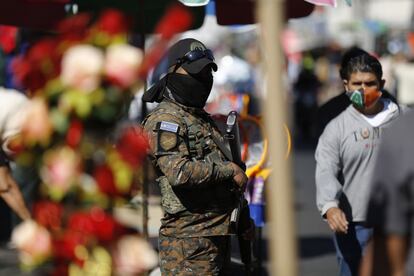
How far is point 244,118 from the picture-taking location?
8305 millimetres

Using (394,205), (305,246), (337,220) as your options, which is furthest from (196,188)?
(305,246)

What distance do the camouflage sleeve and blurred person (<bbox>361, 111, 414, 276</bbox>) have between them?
A: 62.4 inches

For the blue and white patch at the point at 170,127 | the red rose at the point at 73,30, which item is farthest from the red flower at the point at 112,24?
the blue and white patch at the point at 170,127

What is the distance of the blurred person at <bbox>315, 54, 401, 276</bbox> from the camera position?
6270mm

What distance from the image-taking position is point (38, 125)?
3451 mm

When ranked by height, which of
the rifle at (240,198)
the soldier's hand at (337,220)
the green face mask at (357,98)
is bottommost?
the soldier's hand at (337,220)

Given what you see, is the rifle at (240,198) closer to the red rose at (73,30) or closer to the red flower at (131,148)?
the red flower at (131,148)

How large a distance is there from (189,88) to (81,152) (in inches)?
81.9

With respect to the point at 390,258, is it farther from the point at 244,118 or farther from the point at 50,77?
Result: the point at 244,118

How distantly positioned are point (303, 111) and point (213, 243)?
22390mm

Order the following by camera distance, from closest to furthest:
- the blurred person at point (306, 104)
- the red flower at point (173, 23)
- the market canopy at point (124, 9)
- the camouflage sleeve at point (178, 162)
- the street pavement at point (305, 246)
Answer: the red flower at point (173, 23), the camouflage sleeve at point (178, 162), the market canopy at point (124, 9), the street pavement at point (305, 246), the blurred person at point (306, 104)

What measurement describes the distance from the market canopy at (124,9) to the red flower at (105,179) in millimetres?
4860

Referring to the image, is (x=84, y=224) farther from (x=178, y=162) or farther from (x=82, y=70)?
(x=178, y=162)

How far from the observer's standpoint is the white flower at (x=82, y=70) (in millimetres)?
3428
